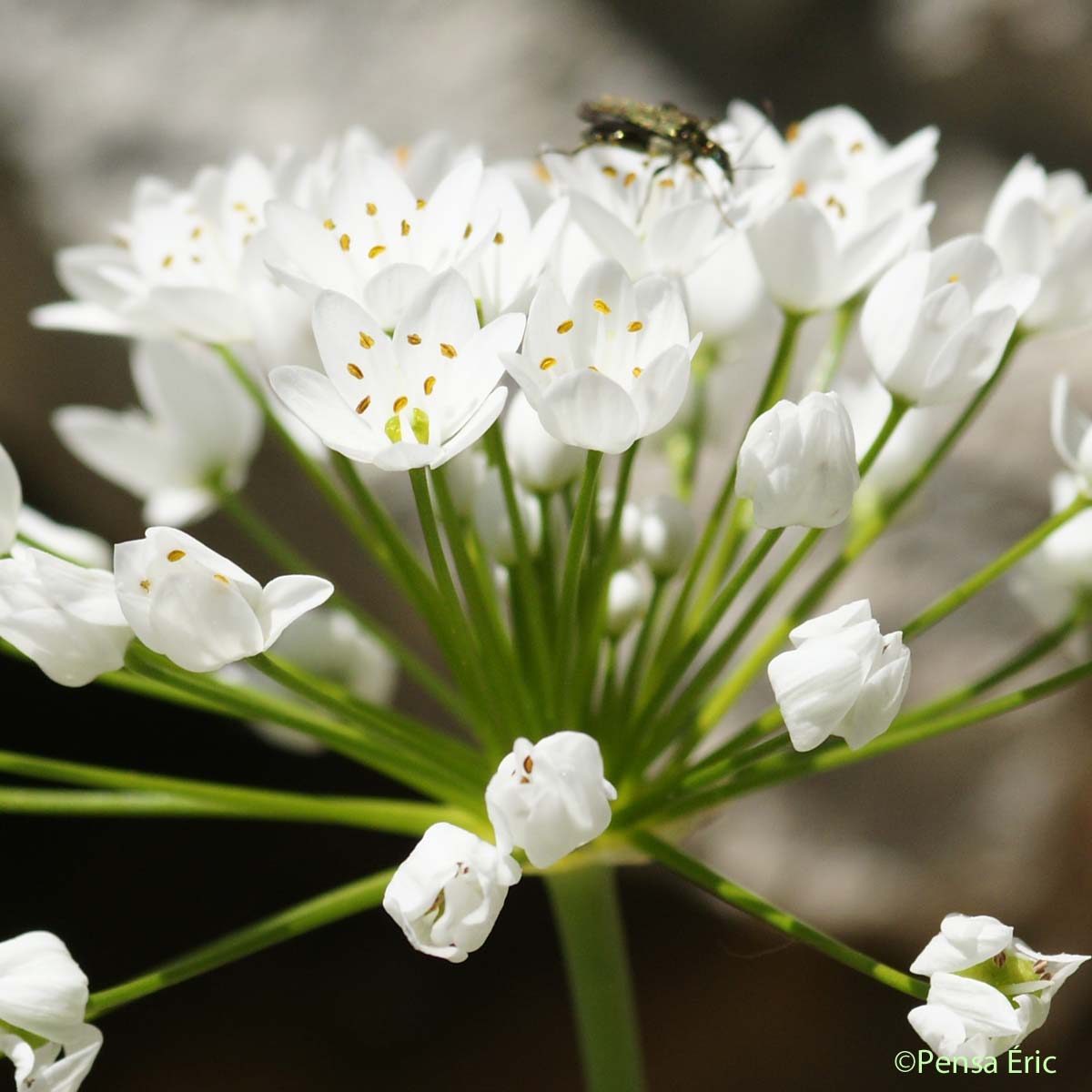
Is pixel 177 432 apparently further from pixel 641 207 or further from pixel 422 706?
pixel 422 706

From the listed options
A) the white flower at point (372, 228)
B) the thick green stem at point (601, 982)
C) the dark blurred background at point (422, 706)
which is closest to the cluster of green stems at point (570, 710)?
the thick green stem at point (601, 982)

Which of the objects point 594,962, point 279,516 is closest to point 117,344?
point 279,516

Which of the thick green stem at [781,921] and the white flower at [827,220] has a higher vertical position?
the white flower at [827,220]

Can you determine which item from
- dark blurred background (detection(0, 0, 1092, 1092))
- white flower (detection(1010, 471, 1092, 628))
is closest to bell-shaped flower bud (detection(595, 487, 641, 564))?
white flower (detection(1010, 471, 1092, 628))

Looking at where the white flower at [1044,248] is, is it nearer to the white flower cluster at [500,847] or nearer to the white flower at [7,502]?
the white flower cluster at [500,847]

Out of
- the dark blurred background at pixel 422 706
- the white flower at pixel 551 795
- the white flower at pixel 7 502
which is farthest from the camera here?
the dark blurred background at pixel 422 706

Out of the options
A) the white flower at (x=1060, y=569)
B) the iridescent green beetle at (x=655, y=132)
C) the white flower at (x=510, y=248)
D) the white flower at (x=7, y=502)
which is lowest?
the white flower at (x=7, y=502)

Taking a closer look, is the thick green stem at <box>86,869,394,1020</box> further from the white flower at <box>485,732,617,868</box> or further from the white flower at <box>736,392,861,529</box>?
the white flower at <box>736,392,861,529</box>

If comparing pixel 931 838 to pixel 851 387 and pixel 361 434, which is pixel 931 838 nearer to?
pixel 851 387
